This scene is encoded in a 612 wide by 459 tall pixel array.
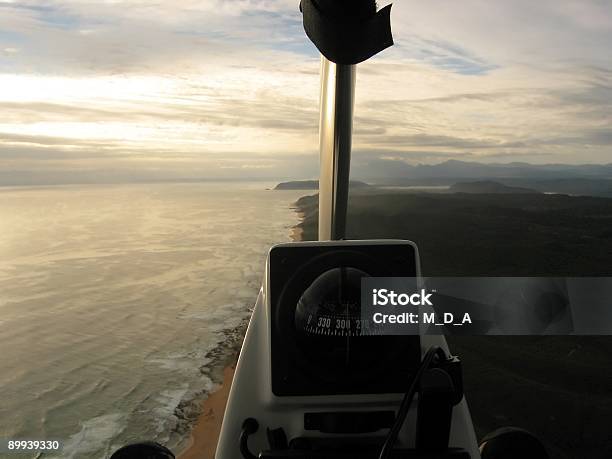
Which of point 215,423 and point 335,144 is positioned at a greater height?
point 335,144

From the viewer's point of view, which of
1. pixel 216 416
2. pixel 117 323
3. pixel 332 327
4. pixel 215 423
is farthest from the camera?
pixel 117 323

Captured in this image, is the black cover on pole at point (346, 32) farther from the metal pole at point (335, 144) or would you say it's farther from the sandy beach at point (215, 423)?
the sandy beach at point (215, 423)

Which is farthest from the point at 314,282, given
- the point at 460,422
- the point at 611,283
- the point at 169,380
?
the point at 169,380

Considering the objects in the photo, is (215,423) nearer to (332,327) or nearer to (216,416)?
(216,416)

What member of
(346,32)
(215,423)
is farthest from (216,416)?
(346,32)

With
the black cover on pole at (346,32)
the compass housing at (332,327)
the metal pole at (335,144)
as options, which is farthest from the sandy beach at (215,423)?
the black cover on pole at (346,32)

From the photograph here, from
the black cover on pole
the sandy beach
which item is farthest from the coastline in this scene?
the black cover on pole

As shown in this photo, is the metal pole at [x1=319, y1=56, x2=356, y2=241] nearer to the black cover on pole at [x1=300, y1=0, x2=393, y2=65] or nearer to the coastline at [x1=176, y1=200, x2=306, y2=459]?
the coastline at [x1=176, y1=200, x2=306, y2=459]
